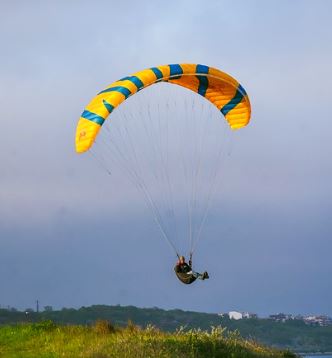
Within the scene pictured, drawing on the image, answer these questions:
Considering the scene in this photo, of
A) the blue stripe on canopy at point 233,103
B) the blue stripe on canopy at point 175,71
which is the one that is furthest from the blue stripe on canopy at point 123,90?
the blue stripe on canopy at point 233,103

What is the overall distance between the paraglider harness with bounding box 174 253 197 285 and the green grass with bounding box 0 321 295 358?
1.72 m

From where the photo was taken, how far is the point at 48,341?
28047mm

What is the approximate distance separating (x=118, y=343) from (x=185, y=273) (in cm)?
347

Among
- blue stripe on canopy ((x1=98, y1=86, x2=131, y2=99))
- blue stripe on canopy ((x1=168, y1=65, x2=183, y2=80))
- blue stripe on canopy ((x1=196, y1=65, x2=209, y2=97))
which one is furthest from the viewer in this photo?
blue stripe on canopy ((x1=196, y1=65, x2=209, y2=97))

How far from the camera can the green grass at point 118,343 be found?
2440cm

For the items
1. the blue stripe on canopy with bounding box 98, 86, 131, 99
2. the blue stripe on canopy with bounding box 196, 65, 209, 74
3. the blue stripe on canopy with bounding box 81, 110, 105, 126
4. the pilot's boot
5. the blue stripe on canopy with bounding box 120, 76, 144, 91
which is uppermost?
the blue stripe on canopy with bounding box 196, 65, 209, 74

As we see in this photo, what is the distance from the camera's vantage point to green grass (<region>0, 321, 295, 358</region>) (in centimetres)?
2440

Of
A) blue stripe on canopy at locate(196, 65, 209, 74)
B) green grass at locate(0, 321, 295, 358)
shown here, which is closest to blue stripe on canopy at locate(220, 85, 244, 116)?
blue stripe on canopy at locate(196, 65, 209, 74)

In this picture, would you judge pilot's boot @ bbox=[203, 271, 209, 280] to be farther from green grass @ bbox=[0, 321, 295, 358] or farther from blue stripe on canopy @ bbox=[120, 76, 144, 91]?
blue stripe on canopy @ bbox=[120, 76, 144, 91]

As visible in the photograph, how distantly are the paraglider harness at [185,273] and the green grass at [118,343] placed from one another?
67.6 inches

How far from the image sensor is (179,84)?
31297 mm

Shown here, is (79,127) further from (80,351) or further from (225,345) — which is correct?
(225,345)

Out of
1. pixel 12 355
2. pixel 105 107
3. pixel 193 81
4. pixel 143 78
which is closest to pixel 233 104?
pixel 193 81

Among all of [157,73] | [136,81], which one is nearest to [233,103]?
[157,73]
